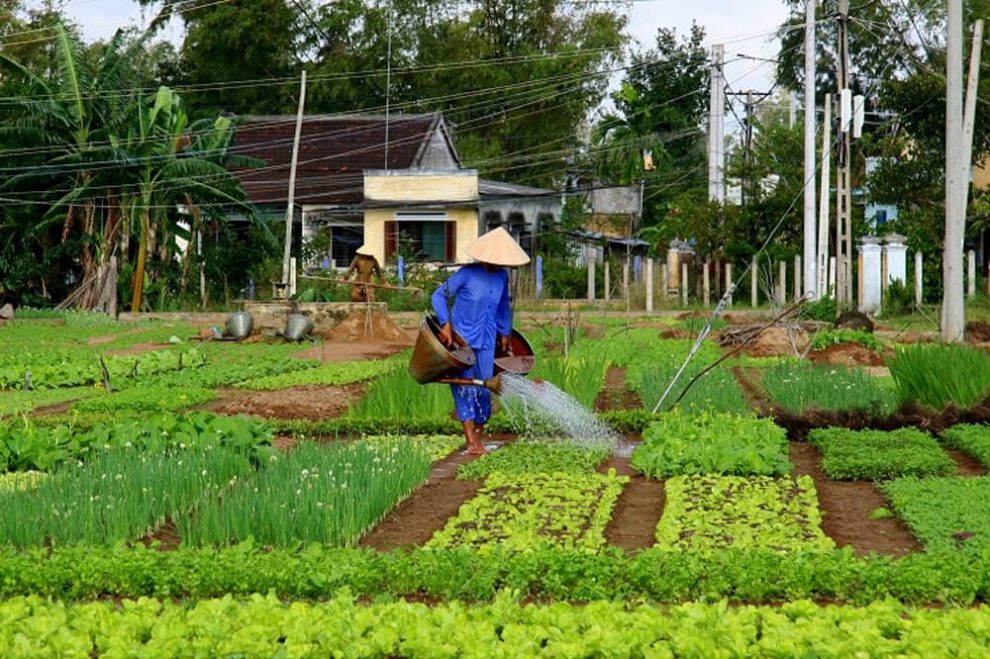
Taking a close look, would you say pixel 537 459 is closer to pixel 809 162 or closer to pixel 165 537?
pixel 165 537

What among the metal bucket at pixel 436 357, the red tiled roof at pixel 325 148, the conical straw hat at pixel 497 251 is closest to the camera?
the metal bucket at pixel 436 357

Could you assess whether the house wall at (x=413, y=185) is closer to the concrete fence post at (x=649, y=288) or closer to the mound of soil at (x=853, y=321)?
the concrete fence post at (x=649, y=288)

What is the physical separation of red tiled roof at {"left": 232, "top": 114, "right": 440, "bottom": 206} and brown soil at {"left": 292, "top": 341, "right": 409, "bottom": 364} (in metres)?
18.6

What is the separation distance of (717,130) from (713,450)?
27051mm

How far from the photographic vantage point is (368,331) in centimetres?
2397

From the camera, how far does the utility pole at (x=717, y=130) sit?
3547 cm

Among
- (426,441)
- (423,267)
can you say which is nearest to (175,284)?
(423,267)

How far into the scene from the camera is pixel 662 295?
113 feet

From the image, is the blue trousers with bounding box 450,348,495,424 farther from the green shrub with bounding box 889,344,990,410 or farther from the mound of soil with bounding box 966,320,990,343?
the mound of soil with bounding box 966,320,990,343

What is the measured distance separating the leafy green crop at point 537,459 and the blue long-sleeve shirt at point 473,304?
895 mm

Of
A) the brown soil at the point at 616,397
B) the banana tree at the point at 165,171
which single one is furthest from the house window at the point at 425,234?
the brown soil at the point at 616,397

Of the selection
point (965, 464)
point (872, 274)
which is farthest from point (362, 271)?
point (965, 464)

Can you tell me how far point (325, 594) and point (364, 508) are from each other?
1223mm

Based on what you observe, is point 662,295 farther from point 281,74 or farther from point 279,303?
point 281,74
